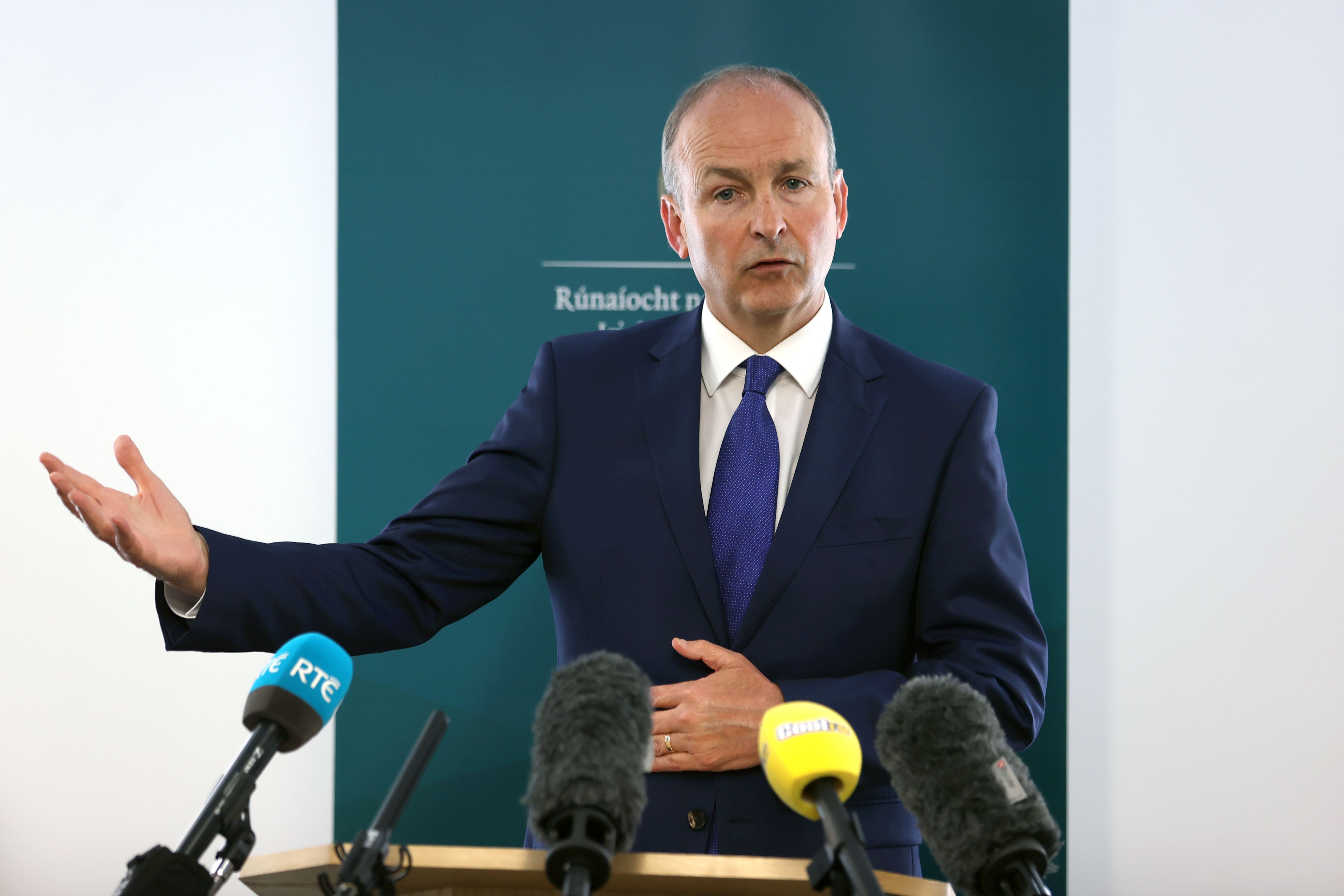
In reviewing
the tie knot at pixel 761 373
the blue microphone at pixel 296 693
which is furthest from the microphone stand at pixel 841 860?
the tie knot at pixel 761 373

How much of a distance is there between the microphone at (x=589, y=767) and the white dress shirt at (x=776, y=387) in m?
0.79

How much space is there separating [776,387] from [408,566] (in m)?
0.69

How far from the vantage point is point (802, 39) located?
2861 millimetres

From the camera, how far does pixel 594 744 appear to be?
0.92 meters

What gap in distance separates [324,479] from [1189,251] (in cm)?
240

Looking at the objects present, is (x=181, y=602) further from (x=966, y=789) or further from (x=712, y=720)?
(x=966, y=789)

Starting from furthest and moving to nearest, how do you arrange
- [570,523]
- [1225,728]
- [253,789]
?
1. [1225,728]
2. [570,523]
3. [253,789]

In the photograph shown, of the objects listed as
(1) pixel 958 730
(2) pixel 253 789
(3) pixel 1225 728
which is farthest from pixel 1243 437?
(2) pixel 253 789

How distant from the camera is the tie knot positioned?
185cm

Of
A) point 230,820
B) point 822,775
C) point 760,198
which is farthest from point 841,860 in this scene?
point 760,198

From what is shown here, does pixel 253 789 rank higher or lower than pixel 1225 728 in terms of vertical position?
higher

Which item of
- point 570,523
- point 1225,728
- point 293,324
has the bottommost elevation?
point 1225,728

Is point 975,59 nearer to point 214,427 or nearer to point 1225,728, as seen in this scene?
point 1225,728

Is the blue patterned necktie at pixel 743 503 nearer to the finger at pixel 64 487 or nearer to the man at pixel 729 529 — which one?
the man at pixel 729 529
